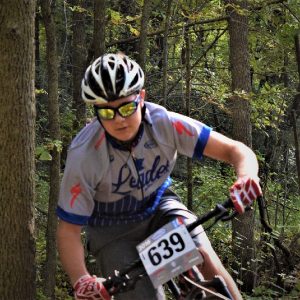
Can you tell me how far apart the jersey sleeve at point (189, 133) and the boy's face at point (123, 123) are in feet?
0.86

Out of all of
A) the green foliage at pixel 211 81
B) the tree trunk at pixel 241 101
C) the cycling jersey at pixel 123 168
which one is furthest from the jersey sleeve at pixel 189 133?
the tree trunk at pixel 241 101

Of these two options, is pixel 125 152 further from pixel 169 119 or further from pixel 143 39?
pixel 143 39

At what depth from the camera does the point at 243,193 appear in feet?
9.09

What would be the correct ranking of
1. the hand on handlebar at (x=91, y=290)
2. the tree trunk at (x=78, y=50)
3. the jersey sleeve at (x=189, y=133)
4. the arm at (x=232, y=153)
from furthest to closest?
the tree trunk at (x=78, y=50) < the jersey sleeve at (x=189, y=133) < the arm at (x=232, y=153) < the hand on handlebar at (x=91, y=290)

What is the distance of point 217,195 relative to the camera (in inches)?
355

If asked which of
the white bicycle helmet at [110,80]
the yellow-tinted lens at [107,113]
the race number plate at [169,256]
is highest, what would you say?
the white bicycle helmet at [110,80]

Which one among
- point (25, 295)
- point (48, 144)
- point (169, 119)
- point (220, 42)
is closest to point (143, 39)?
point (48, 144)

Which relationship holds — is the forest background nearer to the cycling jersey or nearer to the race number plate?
the cycling jersey

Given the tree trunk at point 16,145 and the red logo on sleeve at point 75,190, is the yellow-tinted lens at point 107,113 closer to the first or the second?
the red logo on sleeve at point 75,190

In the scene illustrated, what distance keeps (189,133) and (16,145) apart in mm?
1172

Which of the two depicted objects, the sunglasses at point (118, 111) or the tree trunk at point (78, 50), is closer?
the sunglasses at point (118, 111)

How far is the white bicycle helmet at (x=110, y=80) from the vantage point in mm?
3005

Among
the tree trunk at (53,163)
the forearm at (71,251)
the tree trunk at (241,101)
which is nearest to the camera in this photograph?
the forearm at (71,251)

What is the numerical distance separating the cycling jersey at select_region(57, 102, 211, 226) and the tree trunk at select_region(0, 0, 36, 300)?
47cm
